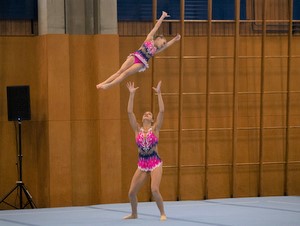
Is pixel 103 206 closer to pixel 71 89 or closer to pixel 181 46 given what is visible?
pixel 71 89

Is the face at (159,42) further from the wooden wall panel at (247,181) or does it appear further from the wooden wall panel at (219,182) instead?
the wooden wall panel at (247,181)

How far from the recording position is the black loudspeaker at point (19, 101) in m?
13.5

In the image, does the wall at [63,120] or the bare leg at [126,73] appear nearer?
the bare leg at [126,73]

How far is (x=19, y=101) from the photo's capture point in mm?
13586

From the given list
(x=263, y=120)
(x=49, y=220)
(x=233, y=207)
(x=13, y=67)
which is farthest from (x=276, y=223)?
(x=13, y=67)

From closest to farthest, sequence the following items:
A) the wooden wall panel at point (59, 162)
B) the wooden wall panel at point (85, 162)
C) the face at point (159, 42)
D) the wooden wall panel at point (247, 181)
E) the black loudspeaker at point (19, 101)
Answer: the face at point (159, 42), the black loudspeaker at point (19, 101), the wooden wall panel at point (59, 162), the wooden wall panel at point (85, 162), the wooden wall panel at point (247, 181)

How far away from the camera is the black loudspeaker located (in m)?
13.5

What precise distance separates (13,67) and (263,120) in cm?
491

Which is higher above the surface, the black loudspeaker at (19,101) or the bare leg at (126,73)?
the bare leg at (126,73)

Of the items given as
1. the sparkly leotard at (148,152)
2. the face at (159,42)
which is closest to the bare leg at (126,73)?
the face at (159,42)

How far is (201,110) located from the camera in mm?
14945

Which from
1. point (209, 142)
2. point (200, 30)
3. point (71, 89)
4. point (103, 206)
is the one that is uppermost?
point (200, 30)

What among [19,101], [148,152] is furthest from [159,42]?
[19,101]


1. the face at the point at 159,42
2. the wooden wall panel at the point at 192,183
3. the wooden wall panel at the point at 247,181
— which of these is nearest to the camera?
the face at the point at 159,42
